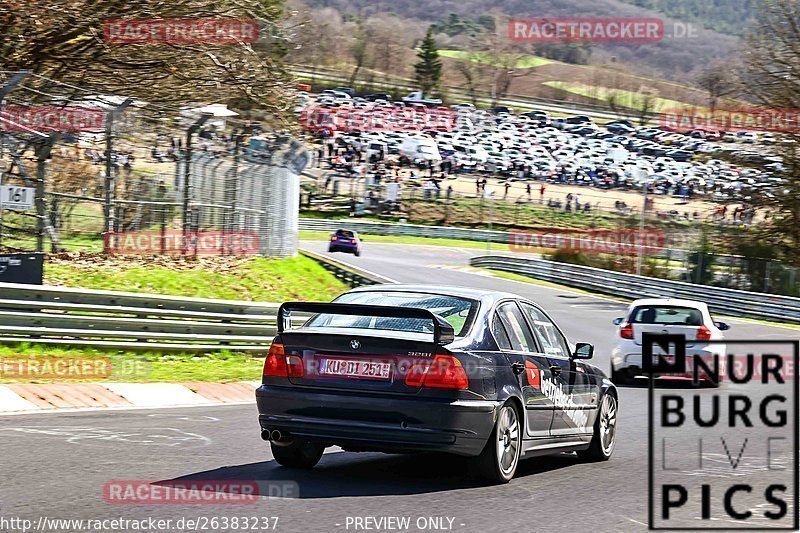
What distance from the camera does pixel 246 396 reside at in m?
13.4

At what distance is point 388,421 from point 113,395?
5.51 metres

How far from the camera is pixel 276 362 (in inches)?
313

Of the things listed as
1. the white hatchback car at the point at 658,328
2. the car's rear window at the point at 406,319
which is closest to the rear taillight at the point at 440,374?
the car's rear window at the point at 406,319

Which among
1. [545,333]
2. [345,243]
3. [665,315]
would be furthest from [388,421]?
[345,243]

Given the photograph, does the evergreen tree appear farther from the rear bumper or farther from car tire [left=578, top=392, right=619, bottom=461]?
the rear bumper

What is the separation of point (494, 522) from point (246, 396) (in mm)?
7307

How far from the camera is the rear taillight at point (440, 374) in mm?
7535

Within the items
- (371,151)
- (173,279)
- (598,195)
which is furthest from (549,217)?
(173,279)

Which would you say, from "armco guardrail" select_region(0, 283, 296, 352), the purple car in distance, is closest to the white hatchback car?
"armco guardrail" select_region(0, 283, 296, 352)

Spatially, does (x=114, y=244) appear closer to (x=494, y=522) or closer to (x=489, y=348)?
(x=489, y=348)

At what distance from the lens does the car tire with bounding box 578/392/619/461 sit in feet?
31.8

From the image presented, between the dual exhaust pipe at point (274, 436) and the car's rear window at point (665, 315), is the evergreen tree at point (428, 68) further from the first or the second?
the dual exhaust pipe at point (274, 436)

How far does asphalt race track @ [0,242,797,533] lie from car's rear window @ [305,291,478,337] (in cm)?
105

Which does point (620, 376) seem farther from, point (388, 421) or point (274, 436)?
point (388, 421)
